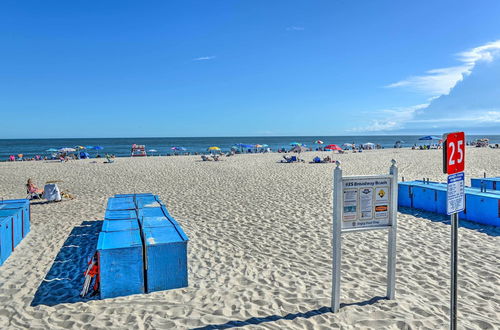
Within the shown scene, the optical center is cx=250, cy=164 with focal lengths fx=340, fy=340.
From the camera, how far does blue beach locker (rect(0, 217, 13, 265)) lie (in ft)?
19.4

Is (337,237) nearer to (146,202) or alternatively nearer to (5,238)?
(146,202)

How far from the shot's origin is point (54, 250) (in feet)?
22.0

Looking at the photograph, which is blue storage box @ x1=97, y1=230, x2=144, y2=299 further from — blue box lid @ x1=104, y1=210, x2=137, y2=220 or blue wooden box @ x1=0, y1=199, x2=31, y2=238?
blue wooden box @ x1=0, y1=199, x2=31, y2=238

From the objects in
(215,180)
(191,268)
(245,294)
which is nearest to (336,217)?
(245,294)

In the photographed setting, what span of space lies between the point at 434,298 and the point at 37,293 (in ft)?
17.8

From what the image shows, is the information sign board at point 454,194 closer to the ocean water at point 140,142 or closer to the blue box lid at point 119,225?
the blue box lid at point 119,225

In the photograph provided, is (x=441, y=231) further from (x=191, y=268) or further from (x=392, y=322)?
(x=191, y=268)

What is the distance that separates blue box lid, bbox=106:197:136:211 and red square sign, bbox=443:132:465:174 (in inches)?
255

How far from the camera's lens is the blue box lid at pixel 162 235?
4938mm

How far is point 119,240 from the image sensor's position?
201 inches

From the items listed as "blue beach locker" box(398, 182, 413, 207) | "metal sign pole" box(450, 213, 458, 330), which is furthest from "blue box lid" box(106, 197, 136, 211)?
"blue beach locker" box(398, 182, 413, 207)

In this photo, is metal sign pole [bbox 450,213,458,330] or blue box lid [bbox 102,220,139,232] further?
blue box lid [bbox 102,220,139,232]

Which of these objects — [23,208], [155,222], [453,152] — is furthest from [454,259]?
[23,208]

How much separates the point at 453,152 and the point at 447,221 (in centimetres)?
617
